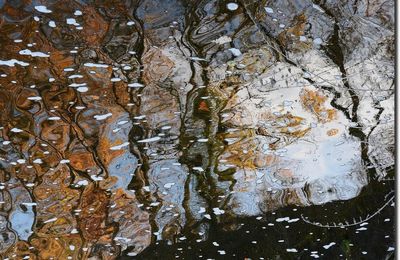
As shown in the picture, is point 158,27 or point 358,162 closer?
point 358,162

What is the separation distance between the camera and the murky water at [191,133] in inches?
102

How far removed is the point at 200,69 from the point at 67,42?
53cm

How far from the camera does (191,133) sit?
8.87ft

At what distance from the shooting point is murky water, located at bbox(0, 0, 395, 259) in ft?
8.49

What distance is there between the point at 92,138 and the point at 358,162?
3.31 feet

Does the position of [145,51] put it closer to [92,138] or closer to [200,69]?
[200,69]

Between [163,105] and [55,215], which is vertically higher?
[163,105]

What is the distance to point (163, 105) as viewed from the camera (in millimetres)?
2723

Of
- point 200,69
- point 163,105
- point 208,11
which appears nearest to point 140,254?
point 163,105

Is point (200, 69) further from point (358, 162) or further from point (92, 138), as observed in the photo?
point (358, 162)

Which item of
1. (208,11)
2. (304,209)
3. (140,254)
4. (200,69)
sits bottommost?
(140,254)

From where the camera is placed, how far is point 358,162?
8.79 feet

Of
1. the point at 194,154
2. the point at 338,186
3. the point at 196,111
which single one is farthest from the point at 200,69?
the point at 338,186

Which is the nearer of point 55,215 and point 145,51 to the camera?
point 55,215
